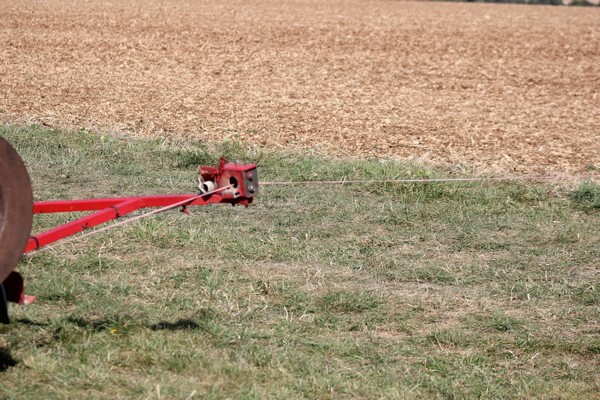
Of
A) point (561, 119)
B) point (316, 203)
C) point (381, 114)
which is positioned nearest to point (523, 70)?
point (561, 119)

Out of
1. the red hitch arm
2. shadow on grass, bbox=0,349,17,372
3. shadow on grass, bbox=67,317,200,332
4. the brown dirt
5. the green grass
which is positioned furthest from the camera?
the brown dirt

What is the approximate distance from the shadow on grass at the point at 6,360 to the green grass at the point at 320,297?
0.4 inches

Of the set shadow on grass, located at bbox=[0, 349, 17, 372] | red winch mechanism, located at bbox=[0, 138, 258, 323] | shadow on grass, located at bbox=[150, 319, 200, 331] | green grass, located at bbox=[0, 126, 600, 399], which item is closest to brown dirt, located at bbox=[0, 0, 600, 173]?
green grass, located at bbox=[0, 126, 600, 399]

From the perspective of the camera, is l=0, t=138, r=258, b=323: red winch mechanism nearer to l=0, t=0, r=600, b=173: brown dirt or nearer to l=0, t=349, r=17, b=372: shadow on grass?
l=0, t=349, r=17, b=372: shadow on grass

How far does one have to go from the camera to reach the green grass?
4473mm

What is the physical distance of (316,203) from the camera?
7754mm

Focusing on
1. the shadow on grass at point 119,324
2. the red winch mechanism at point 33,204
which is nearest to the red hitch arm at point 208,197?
the red winch mechanism at point 33,204

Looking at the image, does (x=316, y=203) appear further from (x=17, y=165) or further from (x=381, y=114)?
(x=381, y=114)

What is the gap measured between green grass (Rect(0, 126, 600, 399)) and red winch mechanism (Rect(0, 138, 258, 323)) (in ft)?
→ 1.84

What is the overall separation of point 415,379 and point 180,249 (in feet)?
7.99

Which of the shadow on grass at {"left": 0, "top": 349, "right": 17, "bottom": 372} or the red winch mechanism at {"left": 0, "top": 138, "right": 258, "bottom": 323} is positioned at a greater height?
the red winch mechanism at {"left": 0, "top": 138, "right": 258, "bottom": 323}

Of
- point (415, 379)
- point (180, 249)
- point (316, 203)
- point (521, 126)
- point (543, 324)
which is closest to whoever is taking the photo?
point (415, 379)

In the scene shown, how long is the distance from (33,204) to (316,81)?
11001 mm

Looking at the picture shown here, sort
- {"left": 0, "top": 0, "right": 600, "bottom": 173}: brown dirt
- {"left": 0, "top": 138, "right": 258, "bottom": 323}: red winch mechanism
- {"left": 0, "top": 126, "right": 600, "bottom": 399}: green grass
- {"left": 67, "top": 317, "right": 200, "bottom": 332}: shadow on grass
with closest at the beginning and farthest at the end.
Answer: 1. {"left": 0, "top": 138, "right": 258, "bottom": 323}: red winch mechanism
2. {"left": 0, "top": 126, "right": 600, "bottom": 399}: green grass
3. {"left": 67, "top": 317, "right": 200, "bottom": 332}: shadow on grass
4. {"left": 0, "top": 0, "right": 600, "bottom": 173}: brown dirt
